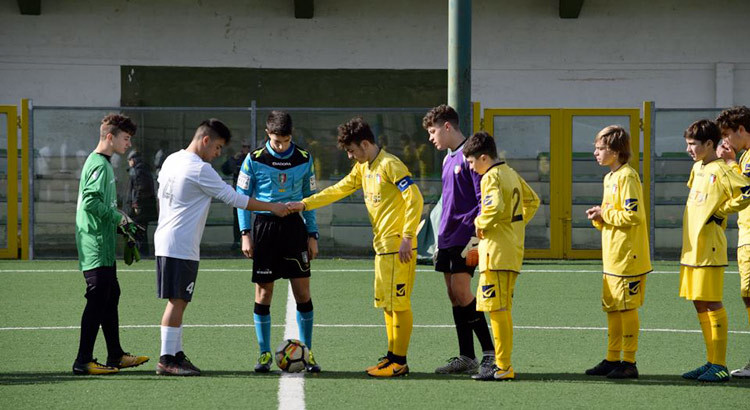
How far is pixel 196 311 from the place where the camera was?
34.4 ft

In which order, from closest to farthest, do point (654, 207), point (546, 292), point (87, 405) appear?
point (87, 405), point (546, 292), point (654, 207)

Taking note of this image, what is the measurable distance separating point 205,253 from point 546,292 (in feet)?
20.5

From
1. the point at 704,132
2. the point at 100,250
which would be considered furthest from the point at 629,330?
the point at 100,250

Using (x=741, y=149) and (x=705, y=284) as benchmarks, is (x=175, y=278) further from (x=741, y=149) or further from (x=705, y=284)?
(x=741, y=149)

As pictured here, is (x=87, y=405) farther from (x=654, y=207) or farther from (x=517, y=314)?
(x=654, y=207)

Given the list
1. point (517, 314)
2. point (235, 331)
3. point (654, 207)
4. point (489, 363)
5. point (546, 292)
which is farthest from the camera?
point (654, 207)

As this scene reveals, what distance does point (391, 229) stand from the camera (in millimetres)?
7414

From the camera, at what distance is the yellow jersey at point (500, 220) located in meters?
6.90

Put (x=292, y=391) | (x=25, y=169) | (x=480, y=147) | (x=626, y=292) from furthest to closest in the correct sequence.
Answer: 1. (x=25, y=169)
2. (x=626, y=292)
3. (x=480, y=147)
4. (x=292, y=391)

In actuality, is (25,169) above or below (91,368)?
above

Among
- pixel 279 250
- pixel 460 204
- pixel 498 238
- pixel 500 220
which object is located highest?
pixel 460 204

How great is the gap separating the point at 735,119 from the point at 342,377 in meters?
3.30

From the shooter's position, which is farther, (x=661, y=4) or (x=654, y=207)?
(x=661, y=4)

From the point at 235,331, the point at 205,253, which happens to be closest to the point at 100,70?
the point at 205,253
